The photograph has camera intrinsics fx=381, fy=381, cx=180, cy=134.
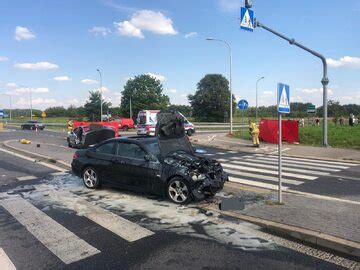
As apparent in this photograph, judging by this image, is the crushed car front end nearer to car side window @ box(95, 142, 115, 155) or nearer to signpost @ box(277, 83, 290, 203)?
signpost @ box(277, 83, 290, 203)

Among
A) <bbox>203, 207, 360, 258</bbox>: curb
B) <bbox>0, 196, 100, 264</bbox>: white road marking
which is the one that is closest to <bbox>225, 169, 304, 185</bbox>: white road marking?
<bbox>203, 207, 360, 258</bbox>: curb

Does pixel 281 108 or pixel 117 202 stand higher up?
pixel 281 108

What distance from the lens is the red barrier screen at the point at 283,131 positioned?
2436 cm

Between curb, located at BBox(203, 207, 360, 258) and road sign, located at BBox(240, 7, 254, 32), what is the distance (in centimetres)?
1153

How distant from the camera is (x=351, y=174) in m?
12.9

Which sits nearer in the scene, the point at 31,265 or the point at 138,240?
the point at 31,265

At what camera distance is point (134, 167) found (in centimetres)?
871

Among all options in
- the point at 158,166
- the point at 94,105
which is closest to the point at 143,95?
the point at 94,105

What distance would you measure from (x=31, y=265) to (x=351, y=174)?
11.1 m

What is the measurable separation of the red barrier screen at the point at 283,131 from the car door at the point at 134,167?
658 inches


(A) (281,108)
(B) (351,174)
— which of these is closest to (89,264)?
(A) (281,108)

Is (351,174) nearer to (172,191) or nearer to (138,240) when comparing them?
(172,191)

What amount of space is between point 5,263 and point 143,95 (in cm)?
9068

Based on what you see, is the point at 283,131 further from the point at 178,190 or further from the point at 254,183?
the point at 178,190
